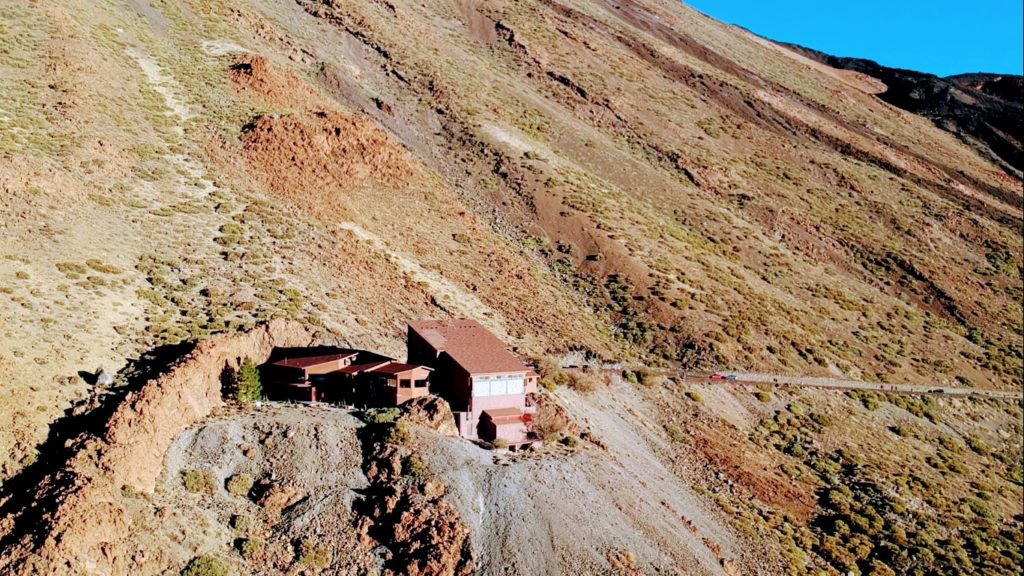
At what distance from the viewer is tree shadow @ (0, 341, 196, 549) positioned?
54.4ft

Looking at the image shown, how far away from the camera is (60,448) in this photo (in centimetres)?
1916

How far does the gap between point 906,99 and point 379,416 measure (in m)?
113

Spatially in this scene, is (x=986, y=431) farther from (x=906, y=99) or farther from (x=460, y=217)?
(x=906, y=99)

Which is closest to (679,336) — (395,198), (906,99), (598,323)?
(598,323)

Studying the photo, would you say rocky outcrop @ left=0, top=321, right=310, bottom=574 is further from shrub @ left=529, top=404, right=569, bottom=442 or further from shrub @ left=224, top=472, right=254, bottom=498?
shrub @ left=529, top=404, right=569, bottom=442

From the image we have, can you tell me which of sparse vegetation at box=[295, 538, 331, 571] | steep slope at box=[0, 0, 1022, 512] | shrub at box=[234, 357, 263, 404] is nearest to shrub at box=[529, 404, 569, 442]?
steep slope at box=[0, 0, 1022, 512]

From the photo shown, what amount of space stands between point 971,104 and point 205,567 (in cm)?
12229

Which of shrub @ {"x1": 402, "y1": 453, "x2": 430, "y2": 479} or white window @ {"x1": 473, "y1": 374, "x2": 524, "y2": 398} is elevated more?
white window @ {"x1": 473, "y1": 374, "x2": 524, "y2": 398}

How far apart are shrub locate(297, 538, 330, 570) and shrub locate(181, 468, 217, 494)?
300 cm

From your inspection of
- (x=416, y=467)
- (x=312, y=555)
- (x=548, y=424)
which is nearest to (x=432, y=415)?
(x=416, y=467)

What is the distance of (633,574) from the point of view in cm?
2077

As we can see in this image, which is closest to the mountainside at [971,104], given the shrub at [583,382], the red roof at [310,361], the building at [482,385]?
the shrub at [583,382]

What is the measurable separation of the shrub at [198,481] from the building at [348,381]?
5.20 meters

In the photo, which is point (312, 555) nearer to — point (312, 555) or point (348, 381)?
point (312, 555)
